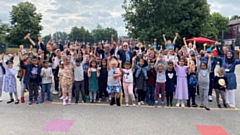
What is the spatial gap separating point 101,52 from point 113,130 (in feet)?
14.9

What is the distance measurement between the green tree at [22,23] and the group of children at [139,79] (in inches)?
1561

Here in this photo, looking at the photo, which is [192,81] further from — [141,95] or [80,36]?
[80,36]

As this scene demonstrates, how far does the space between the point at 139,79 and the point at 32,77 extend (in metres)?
3.58

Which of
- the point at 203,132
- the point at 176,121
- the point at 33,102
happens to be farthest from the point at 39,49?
the point at 203,132

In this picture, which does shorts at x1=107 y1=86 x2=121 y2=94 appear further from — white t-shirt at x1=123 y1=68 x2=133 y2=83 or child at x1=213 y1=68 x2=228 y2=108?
child at x1=213 y1=68 x2=228 y2=108

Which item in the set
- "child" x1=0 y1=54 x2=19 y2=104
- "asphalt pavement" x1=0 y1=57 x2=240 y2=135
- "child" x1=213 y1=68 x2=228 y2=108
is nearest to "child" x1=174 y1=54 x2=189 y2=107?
"asphalt pavement" x1=0 y1=57 x2=240 y2=135

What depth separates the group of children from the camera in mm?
7352

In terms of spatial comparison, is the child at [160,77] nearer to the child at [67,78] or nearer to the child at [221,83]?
the child at [221,83]

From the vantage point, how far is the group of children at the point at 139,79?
7352 mm

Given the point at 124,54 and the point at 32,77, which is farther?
the point at 124,54

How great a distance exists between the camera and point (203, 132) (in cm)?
523

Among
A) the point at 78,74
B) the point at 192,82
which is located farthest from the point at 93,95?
the point at 192,82

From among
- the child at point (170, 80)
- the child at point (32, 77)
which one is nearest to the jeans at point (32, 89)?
the child at point (32, 77)

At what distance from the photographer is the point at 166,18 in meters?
23.7
